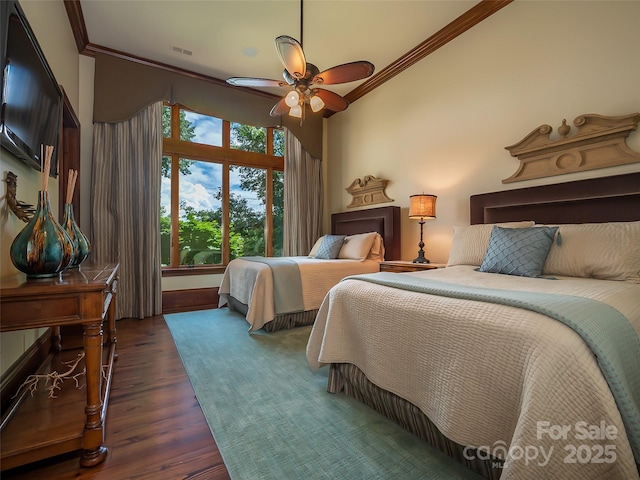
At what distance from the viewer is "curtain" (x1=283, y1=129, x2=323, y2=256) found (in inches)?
190

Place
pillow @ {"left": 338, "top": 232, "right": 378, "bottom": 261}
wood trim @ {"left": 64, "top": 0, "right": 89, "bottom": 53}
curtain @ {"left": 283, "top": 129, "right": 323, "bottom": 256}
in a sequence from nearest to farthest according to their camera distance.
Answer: wood trim @ {"left": 64, "top": 0, "right": 89, "bottom": 53} → pillow @ {"left": 338, "top": 232, "right": 378, "bottom": 261} → curtain @ {"left": 283, "top": 129, "right": 323, "bottom": 256}

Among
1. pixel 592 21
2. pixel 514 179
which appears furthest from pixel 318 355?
pixel 592 21

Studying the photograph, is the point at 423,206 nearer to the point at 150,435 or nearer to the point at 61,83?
the point at 150,435

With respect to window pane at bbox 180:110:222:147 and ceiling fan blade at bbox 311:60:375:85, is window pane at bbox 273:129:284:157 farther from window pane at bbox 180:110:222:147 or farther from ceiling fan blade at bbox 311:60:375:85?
ceiling fan blade at bbox 311:60:375:85

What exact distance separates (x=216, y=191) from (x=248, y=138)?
100cm

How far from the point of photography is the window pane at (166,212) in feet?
13.3

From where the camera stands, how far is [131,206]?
3.66 meters

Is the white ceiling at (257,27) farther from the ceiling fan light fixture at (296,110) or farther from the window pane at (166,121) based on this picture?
the ceiling fan light fixture at (296,110)

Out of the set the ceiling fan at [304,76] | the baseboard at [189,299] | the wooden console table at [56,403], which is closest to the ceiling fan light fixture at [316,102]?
the ceiling fan at [304,76]

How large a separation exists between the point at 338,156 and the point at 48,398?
4550 mm

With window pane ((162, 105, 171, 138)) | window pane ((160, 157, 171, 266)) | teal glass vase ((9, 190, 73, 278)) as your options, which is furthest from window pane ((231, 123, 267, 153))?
teal glass vase ((9, 190, 73, 278))

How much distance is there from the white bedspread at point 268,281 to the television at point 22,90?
1872mm

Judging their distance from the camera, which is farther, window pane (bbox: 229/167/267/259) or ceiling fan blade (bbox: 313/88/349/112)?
window pane (bbox: 229/167/267/259)

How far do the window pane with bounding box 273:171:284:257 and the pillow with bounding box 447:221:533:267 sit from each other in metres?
2.92
